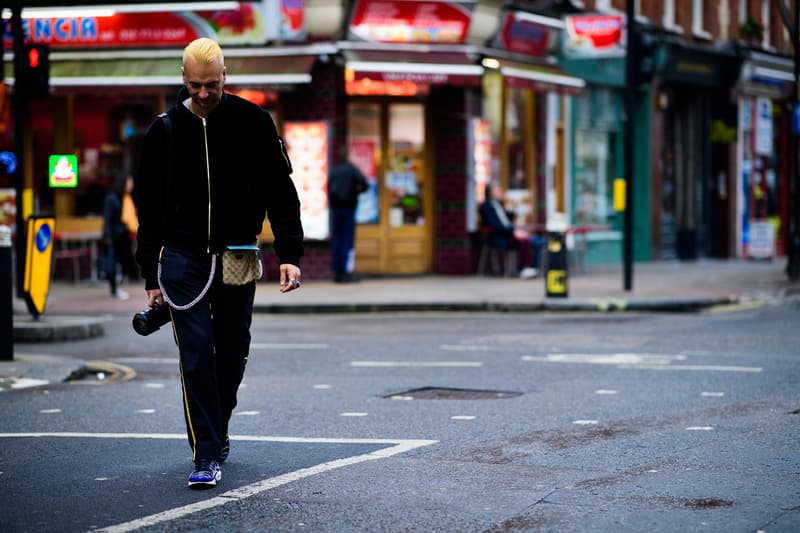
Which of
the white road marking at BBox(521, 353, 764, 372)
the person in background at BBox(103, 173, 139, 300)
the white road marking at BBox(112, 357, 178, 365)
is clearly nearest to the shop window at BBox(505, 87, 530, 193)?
the person in background at BBox(103, 173, 139, 300)

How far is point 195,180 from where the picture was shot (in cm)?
685

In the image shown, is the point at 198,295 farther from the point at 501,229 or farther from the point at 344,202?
the point at 501,229

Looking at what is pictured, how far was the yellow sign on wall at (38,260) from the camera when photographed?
14.6 m

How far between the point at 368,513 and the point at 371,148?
1890 centimetres

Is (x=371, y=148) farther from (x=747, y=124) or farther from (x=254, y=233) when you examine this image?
(x=254, y=233)

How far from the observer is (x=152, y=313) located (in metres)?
6.86

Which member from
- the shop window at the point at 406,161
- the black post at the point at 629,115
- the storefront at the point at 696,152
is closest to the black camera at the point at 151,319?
the black post at the point at 629,115

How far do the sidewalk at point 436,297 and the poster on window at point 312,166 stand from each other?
0.99m

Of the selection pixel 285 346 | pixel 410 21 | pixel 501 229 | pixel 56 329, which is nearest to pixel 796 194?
pixel 501 229

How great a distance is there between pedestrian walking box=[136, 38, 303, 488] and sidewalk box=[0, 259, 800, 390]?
8487 mm

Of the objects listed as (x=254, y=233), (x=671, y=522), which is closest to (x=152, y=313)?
(x=254, y=233)

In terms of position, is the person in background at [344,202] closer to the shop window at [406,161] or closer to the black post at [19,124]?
the shop window at [406,161]

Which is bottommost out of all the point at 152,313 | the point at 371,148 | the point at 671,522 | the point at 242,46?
the point at 671,522

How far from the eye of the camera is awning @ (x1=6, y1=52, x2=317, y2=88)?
22.7 meters
